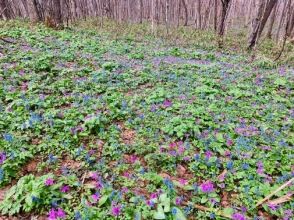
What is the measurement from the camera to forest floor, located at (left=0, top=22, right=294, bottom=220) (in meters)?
3.25

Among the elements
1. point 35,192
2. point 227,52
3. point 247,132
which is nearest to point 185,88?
point 247,132

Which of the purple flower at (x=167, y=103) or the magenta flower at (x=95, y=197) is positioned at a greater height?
the purple flower at (x=167, y=103)

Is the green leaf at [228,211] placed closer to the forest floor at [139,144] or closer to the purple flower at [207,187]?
the forest floor at [139,144]

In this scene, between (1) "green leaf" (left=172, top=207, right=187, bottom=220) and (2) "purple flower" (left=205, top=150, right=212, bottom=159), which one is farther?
(2) "purple flower" (left=205, top=150, right=212, bottom=159)

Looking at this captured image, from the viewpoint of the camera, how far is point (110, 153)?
4.16 metres

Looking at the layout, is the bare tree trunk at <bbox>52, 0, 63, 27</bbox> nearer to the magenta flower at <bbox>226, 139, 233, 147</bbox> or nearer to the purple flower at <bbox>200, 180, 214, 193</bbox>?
the magenta flower at <bbox>226, 139, 233, 147</bbox>

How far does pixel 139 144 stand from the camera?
441 centimetres

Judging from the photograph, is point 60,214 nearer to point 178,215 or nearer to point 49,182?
point 49,182

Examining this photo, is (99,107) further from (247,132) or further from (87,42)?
(87,42)

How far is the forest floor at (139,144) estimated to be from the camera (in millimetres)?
3250

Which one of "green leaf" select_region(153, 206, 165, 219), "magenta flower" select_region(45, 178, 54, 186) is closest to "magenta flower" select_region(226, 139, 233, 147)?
"green leaf" select_region(153, 206, 165, 219)

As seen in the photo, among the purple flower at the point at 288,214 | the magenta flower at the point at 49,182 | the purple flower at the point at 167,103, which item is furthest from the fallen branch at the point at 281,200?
the purple flower at the point at 167,103

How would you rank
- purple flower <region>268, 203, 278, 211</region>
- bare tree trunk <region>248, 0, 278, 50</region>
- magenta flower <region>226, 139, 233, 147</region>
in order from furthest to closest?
1. bare tree trunk <region>248, 0, 278, 50</region>
2. magenta flower <region>226, 139, 233, 147</region>
3. purple flower <region>268, 203, 278, 211</region>

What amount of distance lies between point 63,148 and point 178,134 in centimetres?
190
